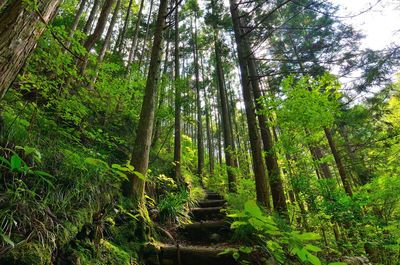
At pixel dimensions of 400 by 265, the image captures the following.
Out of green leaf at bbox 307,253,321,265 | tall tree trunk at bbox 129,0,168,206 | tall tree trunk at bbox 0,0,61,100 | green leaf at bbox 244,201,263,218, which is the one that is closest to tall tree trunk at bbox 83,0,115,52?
tall tree trunk at bbox 129,0,168,206

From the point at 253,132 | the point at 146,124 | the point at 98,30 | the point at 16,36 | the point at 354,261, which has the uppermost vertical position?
the point at 98,30

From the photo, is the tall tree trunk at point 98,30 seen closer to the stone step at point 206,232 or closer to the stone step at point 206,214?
the stone step at point 206,214

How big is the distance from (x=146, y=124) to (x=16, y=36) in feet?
8.78

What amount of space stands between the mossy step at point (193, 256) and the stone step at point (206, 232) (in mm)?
820

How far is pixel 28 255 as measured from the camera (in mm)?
1783

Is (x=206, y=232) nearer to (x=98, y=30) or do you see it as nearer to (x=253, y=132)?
(x=253, y=132)

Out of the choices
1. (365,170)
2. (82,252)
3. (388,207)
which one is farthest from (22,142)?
(365,170)

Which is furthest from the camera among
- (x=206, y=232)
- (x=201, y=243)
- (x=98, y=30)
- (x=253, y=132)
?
(x=98, y=30)

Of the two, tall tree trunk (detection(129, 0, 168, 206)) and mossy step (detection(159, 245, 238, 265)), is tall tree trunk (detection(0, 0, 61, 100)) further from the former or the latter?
mossy step (detection(159, 245, 238, 265))

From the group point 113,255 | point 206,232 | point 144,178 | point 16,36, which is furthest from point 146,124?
point 144,178

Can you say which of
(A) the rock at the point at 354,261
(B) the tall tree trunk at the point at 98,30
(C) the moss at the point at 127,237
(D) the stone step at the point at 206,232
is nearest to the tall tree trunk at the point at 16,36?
(C) the moss at the point at 127,237

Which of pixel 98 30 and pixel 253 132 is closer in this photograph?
pixel 253 132

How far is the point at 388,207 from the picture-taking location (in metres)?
4.97

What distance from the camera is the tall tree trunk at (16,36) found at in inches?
81.2
